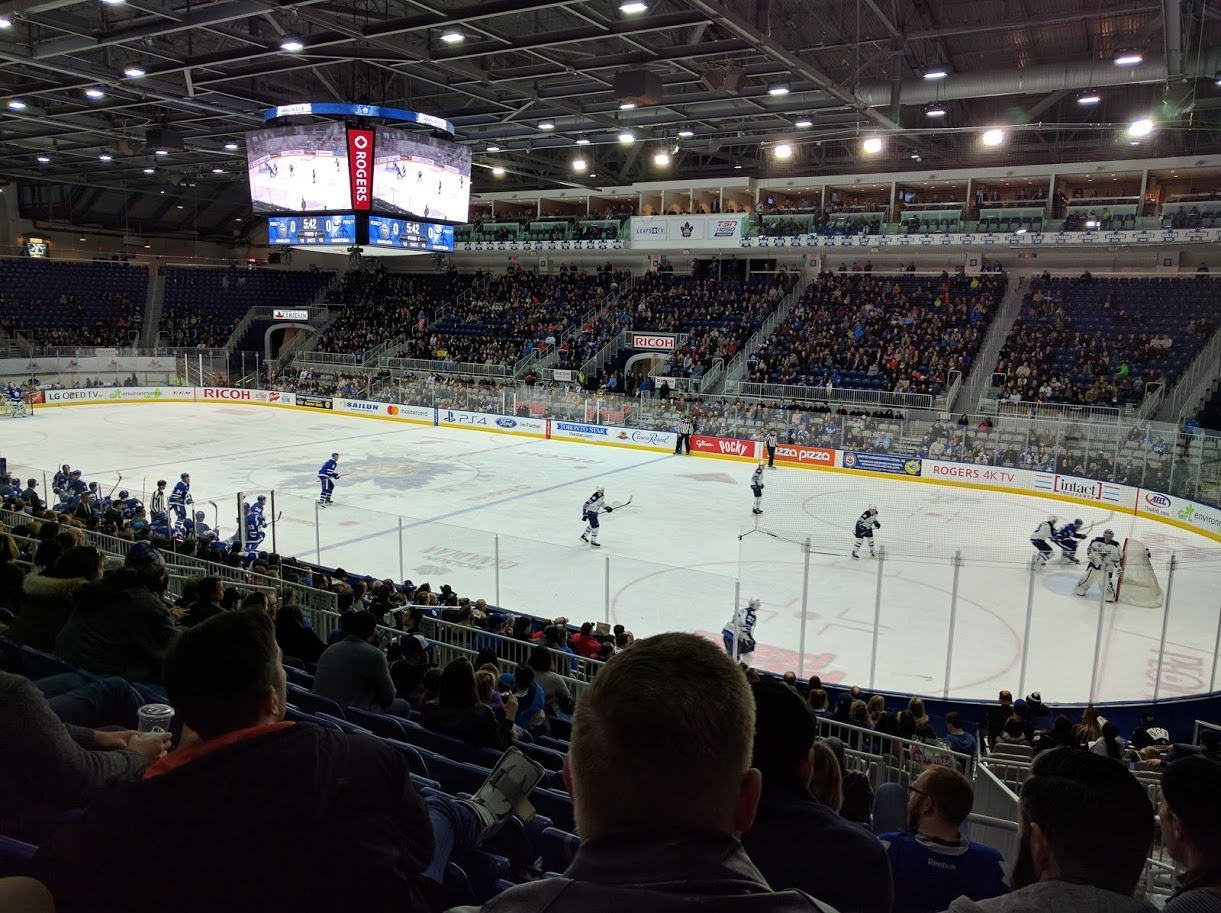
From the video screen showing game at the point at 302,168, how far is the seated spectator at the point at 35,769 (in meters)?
21.8

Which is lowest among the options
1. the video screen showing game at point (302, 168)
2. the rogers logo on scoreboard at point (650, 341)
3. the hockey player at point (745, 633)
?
the hockey player at point (745, 633)

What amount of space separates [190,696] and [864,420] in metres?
27.3

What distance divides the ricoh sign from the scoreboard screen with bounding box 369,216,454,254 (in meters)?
15.5

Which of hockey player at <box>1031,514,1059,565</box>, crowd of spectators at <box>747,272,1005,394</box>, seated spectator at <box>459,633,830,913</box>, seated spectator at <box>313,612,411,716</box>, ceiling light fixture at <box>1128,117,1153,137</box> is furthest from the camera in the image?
crowd of spectators at <box>747,272,1005,394</box>

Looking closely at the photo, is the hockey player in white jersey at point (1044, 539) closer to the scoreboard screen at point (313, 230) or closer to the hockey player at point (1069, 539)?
the hockey player at point (1069, 539)

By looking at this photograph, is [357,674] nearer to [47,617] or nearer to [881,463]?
[47,617]

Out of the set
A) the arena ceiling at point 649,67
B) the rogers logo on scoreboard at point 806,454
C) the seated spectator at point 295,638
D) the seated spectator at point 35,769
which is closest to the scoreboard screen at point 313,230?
the arena ceiling at point 649,67

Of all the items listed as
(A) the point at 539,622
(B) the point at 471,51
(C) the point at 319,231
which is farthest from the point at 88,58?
(A) the point at 539,622

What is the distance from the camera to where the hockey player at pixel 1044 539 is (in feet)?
56.9

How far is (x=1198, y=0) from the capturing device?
19.3 metres

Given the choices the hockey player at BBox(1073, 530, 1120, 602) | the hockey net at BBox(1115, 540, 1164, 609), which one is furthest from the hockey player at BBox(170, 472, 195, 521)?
the hockey player at BBox(1073, 530, 1120, 602)

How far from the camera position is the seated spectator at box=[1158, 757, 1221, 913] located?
2.17 m

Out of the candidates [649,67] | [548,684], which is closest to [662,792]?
[548,684]

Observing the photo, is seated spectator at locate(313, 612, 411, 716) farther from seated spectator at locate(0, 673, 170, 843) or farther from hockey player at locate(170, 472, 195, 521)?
hockey player at locate(170, 472, 195, 521)
